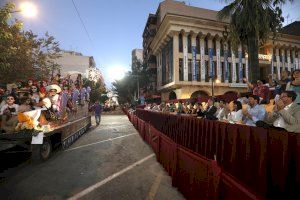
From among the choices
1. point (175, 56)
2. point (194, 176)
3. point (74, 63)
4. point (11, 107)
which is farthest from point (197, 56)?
point (74, 63)

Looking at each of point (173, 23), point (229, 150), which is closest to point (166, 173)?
point (229, 150)

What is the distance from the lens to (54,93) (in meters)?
11.3

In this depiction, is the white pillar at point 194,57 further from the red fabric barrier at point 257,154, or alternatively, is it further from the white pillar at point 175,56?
the red fabric barrier at point 257,154

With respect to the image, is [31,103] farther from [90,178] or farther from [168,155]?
[168,155]

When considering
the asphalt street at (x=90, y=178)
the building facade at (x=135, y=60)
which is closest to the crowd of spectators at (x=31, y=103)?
the asphalt street at (x=90, y=178)

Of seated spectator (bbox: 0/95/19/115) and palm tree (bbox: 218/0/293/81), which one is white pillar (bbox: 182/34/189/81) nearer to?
palm tree (bbox: 218/0/293/81)

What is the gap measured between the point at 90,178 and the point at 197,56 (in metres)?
32.3

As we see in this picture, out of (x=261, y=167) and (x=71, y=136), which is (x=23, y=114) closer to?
(x=71, y=136)

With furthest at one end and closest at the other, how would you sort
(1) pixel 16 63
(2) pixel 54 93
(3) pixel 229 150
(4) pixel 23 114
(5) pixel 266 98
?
(1) pixel 16 63 < (2) pixel 54 93 < (5) pixel 266 98 < (4) pixel 23 114 < (3) pixel 229 150

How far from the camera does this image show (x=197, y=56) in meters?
37.5

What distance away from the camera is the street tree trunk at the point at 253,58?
15328 mm

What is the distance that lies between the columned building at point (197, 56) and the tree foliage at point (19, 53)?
16.9 m

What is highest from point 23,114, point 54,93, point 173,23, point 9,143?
point 173,23

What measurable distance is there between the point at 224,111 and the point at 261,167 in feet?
18.1
